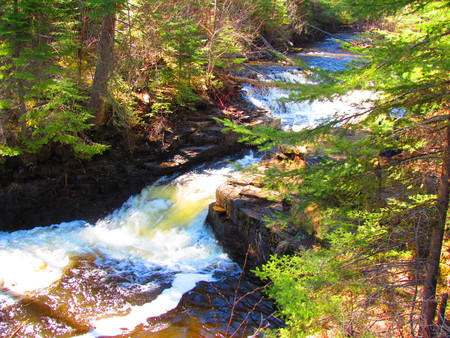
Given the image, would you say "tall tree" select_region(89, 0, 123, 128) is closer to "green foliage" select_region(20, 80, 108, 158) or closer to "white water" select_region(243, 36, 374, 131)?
"green foliage" select_region(20, 80, 108, 158)

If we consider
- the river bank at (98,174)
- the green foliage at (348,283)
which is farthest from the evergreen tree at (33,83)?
the green foliage at (348,283)

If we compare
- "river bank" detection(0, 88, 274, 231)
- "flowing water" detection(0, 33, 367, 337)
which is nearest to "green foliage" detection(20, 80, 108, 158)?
"river bank" detection(0, 88, 274, 231)

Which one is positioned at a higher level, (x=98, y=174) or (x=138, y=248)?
(x=98, y=174)

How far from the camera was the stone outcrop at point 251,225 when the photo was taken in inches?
259

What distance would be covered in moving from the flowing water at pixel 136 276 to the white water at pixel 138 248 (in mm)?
23

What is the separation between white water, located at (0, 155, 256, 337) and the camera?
6605mm

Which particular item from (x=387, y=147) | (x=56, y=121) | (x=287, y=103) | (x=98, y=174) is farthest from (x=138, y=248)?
(x=287, y=103)

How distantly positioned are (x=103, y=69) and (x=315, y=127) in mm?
7281

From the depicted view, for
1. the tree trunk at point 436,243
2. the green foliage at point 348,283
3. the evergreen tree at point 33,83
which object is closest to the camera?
the tree trunk at point 436,243

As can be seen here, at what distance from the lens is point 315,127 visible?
379 cm

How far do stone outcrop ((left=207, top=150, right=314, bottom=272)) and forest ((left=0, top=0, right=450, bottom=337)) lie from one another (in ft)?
1.09

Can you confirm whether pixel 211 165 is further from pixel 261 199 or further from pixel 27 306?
pixel 27 306

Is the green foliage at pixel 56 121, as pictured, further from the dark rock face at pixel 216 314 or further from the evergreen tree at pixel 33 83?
the dark rock face at pixel 216 314

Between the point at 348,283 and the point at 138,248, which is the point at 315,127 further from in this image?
the point at 138,248
